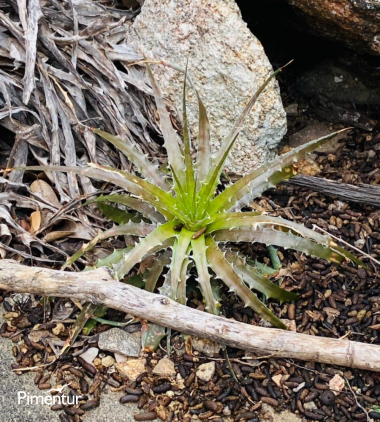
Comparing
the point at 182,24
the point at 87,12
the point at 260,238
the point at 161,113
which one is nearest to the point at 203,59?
the point at 182,24

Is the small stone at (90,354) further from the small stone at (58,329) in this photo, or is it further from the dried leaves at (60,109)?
the dried leaves at (60,109)

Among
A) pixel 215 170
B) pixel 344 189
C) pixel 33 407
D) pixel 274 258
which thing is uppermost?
pixel 215 170

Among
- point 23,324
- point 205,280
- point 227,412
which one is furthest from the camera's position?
point 23,324

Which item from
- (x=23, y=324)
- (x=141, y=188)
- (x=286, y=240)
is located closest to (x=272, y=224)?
(x=286, y=240)

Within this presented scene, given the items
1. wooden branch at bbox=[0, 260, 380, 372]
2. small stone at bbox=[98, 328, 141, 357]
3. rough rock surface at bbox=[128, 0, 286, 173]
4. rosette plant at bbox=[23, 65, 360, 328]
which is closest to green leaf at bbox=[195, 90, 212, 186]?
rosette plant at bbox=[23, 65, 360, 328]

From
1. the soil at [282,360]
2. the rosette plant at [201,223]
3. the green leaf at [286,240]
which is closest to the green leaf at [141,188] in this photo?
the rosette plant at [201,223]

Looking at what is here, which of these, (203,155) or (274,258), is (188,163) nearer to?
(203,155)
